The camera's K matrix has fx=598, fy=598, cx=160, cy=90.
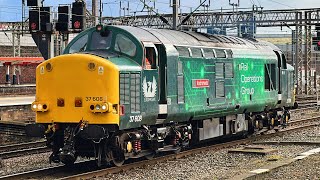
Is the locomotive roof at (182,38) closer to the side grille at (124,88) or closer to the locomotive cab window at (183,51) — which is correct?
the locomotive cab window at (183,51)

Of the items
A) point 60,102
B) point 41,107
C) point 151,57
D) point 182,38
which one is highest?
point 182,38

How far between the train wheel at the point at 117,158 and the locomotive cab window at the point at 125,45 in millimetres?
2377

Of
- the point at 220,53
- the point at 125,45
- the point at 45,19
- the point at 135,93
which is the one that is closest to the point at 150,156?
the point at 135,93

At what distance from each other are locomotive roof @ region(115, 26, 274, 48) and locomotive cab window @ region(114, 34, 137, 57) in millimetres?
213

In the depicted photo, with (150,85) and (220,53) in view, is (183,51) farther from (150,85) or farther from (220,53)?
(220,53)

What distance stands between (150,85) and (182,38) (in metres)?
2.62

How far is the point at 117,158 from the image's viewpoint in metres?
14.1

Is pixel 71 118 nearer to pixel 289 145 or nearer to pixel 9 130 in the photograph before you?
pixel 289 145

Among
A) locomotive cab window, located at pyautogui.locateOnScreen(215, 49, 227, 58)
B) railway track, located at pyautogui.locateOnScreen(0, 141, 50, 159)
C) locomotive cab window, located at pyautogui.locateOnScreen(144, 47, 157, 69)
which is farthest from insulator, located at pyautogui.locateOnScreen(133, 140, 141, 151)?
railway track, located at pyautogui.locateOnScreen(0, 141, 50, 159)

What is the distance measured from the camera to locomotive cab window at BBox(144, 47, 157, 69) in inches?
576

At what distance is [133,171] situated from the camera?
46.2 ft

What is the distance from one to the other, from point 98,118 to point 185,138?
3961 mm

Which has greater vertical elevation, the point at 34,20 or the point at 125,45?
the point at 34,20

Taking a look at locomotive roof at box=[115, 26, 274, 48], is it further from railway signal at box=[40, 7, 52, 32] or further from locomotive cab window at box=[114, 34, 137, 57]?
railway signal at box=[40, 7, 52, 32]
